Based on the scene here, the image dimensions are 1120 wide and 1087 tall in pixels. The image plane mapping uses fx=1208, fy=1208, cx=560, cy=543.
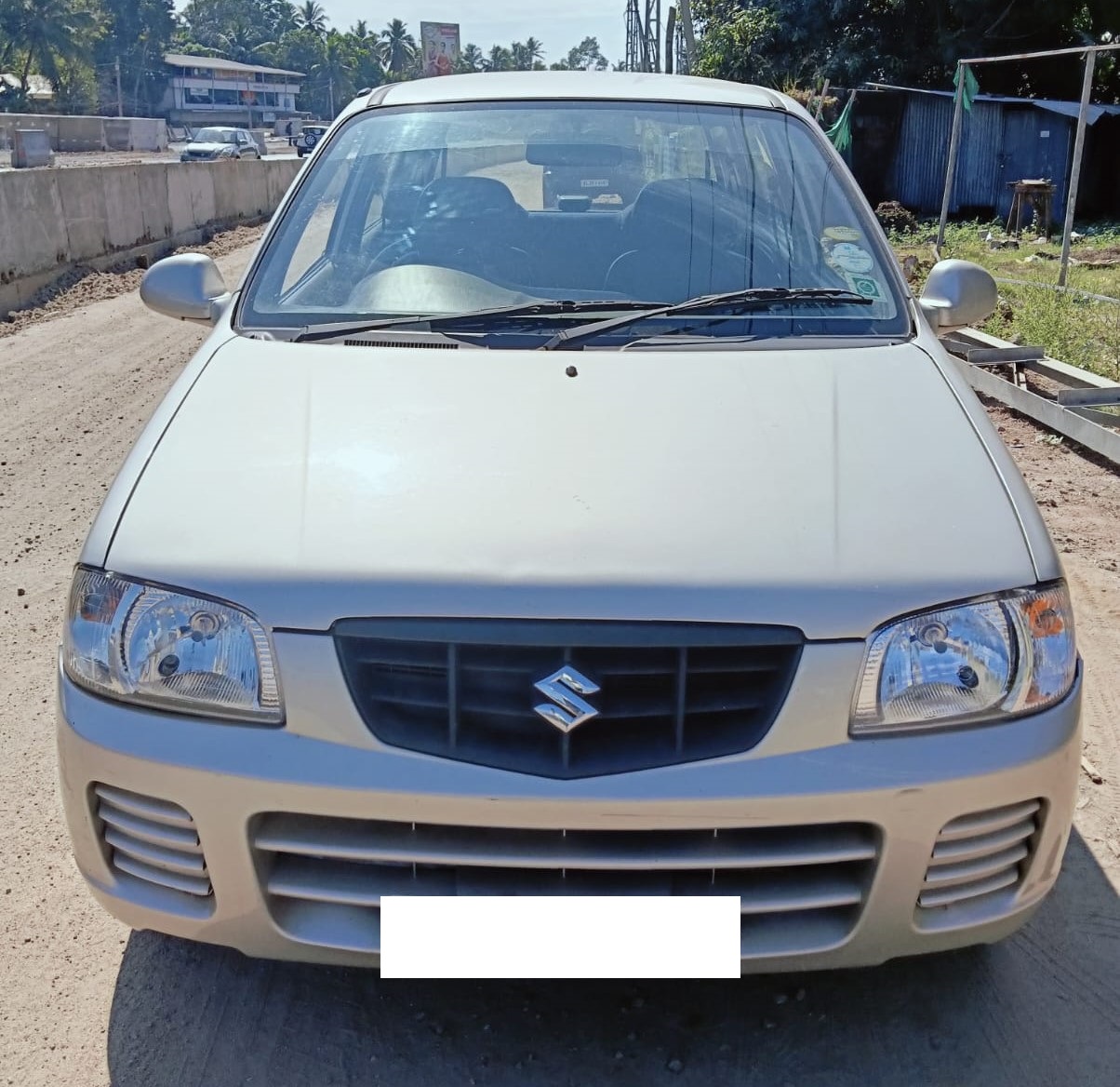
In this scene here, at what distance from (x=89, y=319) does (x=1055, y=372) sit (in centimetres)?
780

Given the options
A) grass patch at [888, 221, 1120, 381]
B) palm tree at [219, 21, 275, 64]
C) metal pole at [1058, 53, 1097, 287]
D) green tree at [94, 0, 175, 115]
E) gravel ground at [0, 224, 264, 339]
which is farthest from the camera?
palm tree at [219, 21, 275, 64]

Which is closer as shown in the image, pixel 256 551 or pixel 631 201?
pixel 256 551

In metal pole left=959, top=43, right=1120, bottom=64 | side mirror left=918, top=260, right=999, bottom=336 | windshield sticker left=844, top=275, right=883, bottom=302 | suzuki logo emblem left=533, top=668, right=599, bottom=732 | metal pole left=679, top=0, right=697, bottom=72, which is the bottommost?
suzuki logo emblem left=533, top=668, right=599, bottom=732

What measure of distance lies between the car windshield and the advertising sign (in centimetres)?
5414

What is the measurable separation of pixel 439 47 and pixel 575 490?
6920cm

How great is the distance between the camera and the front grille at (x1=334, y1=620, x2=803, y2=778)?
2.01 m

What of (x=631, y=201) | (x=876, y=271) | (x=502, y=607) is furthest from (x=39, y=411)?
(x=502, y=607)

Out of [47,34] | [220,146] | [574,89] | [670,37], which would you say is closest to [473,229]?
[574,89]

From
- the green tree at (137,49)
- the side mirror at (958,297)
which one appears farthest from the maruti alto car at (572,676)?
the green tree at (137,49)

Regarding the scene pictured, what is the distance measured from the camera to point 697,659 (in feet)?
6.66

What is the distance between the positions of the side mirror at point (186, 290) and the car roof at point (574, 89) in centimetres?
76

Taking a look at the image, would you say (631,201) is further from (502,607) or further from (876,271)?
(502,607)

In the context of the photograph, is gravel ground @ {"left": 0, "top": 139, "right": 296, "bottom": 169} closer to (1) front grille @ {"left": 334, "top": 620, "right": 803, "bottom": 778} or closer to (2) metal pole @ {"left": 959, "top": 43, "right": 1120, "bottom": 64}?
(2) metal pole @ {"left": 959, "top": 43, "right": 1120, "bottom": 64}

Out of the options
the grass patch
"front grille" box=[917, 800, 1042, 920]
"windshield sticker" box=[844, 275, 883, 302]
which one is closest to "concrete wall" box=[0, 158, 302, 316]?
the grass patch
